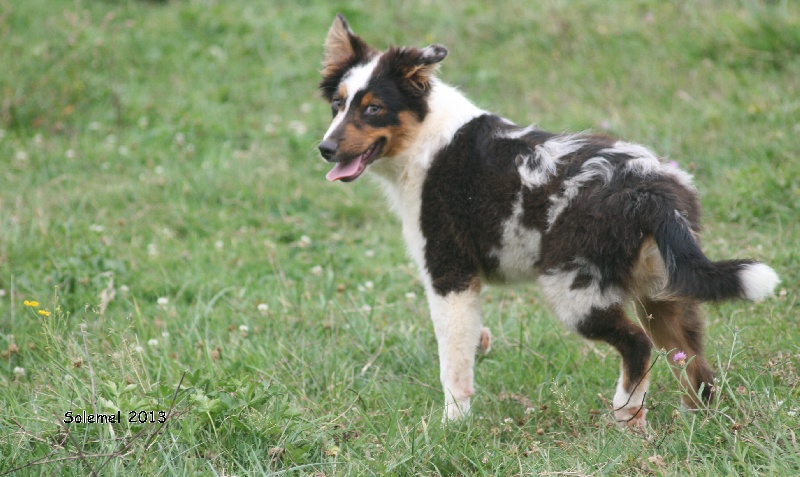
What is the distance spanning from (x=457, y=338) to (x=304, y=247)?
236cm

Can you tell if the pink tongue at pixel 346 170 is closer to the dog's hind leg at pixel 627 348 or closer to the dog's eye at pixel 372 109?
the dog's eye at pixel 372 109

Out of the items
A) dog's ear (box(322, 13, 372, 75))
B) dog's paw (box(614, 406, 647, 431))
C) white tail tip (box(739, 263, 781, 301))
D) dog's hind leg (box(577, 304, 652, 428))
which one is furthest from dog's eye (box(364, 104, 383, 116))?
white tail tip (box(739, 263, 781, 301))

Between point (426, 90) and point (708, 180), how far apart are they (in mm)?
2988

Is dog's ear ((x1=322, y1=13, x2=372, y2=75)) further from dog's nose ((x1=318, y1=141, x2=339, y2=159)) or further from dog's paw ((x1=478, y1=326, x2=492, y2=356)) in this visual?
dog's paw ((x1=478, y1=326, x2=492, y2=356))

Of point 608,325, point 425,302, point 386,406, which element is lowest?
point 425,302

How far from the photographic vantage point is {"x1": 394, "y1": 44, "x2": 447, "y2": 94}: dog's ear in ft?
15.1

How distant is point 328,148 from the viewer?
444cm

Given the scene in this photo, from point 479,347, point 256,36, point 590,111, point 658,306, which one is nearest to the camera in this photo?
point 658,306

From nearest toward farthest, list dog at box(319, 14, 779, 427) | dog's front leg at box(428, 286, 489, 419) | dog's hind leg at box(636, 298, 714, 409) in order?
1. dog at box(319, 14, 779, 427)
2. dog's hind leg at box(636, 298, 714, 409)
3. dog's front leg at box(428, 286, 489, 419)

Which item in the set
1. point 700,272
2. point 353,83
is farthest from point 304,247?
point 700,272

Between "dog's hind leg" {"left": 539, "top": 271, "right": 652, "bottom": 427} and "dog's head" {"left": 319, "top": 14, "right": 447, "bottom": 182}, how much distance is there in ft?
4.24

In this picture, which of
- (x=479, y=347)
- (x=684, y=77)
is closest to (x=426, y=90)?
(x=479, y=347)

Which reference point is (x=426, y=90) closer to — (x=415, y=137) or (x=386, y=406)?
(x=415, y=137)

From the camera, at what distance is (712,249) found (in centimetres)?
555
